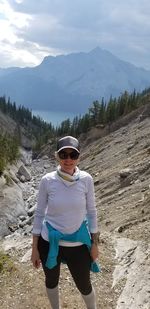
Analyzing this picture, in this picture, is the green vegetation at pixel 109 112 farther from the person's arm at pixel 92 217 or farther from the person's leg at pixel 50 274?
the person's arm at pixel 92 217

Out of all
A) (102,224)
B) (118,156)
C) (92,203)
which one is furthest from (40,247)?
(118,156)

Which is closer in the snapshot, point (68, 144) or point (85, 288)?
point (68, 144)

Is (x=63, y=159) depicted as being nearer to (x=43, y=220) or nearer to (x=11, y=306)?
(x=43, y=220)

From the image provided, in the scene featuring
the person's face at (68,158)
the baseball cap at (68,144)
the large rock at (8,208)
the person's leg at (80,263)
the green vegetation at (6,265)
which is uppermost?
the baseball cap at (68,144)

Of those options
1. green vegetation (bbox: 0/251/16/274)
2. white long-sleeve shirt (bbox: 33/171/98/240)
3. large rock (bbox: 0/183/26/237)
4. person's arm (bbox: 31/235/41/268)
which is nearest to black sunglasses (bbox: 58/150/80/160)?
white long-sleeve shirt (bbox: 33/171/98/240)

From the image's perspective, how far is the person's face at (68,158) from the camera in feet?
24.9

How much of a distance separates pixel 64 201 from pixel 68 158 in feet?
2.57

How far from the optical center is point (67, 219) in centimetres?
759

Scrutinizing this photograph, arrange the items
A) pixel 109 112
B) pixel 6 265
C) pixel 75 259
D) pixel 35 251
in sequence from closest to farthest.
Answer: pixel 75 259, pixel 35 251, pixel 6 265, pixel 109 112

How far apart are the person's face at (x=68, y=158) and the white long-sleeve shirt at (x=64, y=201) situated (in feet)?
0.72

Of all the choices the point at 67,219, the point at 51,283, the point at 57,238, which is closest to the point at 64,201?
the point at 67,219

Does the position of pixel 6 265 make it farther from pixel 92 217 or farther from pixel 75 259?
pixel 92 217

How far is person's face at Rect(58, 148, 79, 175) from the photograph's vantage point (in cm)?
759

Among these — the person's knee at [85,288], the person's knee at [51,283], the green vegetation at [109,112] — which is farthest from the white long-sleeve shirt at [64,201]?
the green vegetation at [109,112]
